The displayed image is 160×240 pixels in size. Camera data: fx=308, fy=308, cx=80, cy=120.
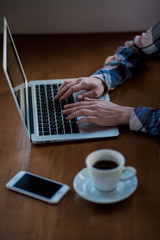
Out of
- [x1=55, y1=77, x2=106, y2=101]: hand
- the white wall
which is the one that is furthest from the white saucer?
the white wall

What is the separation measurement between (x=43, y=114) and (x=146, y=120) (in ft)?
1.18

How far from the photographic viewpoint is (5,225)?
2.44 ft

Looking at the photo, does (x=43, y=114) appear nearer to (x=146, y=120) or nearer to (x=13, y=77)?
(x=13, y=77)

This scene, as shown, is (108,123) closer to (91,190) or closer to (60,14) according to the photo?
(91,190)

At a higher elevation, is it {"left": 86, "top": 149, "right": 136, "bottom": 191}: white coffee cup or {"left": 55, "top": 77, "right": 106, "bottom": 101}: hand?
{"left": 55, "top": 77, "right": 106, "bottom": 101}: hand

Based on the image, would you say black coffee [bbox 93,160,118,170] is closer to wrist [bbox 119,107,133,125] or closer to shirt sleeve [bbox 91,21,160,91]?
wrist [bbox 119,107,133,125]

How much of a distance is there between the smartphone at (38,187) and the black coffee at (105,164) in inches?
4.4

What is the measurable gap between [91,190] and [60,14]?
108 cm

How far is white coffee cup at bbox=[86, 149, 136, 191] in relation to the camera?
0.71 metres

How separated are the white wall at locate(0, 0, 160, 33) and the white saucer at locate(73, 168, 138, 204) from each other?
1024mm

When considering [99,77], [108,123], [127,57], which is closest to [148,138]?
[108,123]

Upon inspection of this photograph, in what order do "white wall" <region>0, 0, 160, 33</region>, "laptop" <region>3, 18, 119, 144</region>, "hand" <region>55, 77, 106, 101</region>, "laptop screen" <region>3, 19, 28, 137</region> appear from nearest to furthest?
"laptop screen" <region>3, 19, 28, 137</region> < "laptop" <region>3, 18, 119, 144</region> < "hand" <region>55, 77, 106, 101</region> < "white wall" <region>0, 0, 160, 33</region>

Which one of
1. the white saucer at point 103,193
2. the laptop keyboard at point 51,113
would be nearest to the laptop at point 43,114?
the laptop keyboard at point 51,113

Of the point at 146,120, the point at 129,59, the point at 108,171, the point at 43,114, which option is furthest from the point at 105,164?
the point at 129,59
